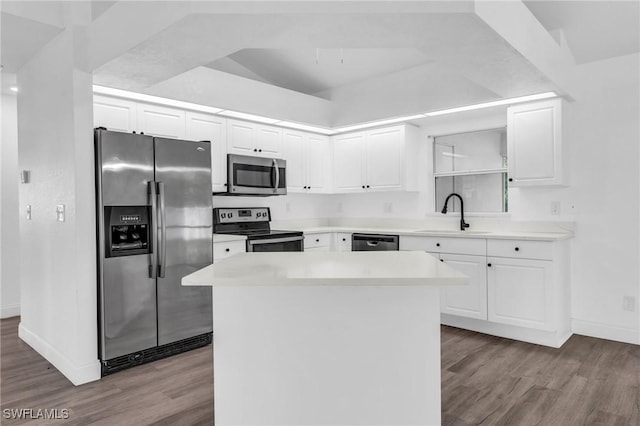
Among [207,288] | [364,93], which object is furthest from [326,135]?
[207,288]

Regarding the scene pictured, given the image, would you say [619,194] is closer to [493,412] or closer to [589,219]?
[589,219]

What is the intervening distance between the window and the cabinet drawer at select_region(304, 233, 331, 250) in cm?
135

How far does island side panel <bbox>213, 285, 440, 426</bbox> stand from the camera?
5.87 ft

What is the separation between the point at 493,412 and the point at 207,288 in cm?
235

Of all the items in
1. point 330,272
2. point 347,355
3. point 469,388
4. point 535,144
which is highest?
point 535,144

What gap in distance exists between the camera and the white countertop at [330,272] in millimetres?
1586

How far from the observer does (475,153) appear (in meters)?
4.54

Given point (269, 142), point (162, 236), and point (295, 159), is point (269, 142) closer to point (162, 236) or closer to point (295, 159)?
point (295, 159)

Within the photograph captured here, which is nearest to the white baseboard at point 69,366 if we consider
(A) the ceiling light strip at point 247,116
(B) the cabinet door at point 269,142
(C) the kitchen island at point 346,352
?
(C) the kitchen island at point 346,352

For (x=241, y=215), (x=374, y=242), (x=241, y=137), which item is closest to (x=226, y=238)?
(x=241, y=215)

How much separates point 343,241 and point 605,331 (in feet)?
8.73

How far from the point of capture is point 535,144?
12.0 ft

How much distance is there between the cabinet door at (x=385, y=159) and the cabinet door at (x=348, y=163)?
0.39ft

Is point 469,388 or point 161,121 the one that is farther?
point 161,121
